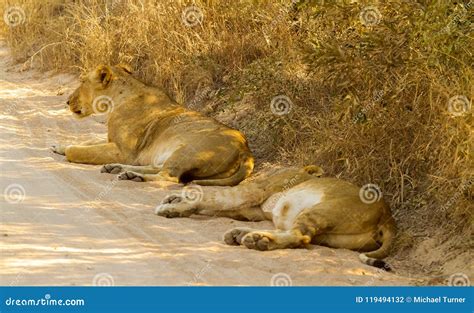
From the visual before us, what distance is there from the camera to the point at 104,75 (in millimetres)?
9039

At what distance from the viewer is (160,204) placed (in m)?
6.77

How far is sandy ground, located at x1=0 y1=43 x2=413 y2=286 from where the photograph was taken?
16.6ft

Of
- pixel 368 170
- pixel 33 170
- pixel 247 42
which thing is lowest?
pixel 33 170

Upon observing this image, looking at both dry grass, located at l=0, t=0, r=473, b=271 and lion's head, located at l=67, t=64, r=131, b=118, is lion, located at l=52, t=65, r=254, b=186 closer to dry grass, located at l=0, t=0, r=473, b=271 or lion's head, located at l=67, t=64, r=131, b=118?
lion's head, located at l=67, t=64, r=131, b=118

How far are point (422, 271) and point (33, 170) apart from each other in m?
3.68

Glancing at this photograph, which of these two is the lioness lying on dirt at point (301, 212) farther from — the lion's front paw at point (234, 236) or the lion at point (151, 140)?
the lion at point (151, 140)

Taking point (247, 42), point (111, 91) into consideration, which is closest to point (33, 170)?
point (111, 91)

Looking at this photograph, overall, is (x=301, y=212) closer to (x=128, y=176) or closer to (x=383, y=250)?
(x=383, y=250)

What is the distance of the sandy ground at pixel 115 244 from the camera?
5.07 meters

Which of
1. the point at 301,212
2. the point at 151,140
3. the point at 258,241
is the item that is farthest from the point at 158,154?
the point at 258,241

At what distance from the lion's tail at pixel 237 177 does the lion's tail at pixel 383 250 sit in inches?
71.7

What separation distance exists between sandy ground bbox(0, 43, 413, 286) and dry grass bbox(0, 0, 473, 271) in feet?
2.94

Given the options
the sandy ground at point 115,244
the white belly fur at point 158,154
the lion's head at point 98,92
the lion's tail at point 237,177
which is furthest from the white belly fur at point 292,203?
the lion's head at point 98,92

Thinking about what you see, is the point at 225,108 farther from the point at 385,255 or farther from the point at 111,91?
the point at 385,255
